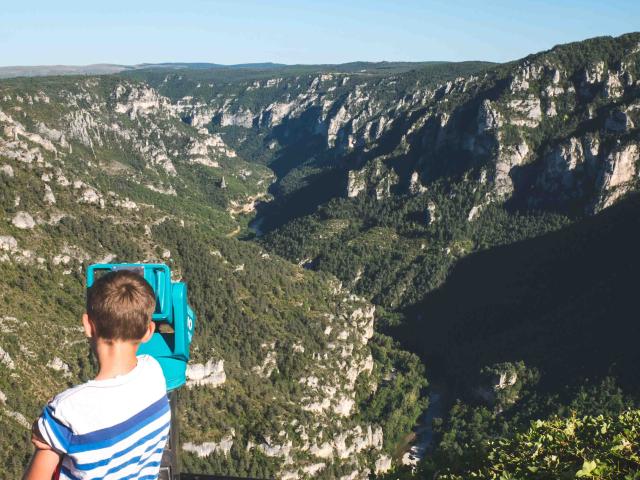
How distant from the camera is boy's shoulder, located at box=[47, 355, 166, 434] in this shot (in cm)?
633

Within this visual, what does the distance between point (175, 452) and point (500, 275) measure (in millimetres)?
180613

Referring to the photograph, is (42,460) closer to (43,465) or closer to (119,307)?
(43,465)

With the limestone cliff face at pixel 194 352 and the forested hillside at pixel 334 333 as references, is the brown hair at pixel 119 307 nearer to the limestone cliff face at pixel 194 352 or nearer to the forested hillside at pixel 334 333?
the forested hillside at pixel 334 333

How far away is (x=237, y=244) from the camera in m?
178

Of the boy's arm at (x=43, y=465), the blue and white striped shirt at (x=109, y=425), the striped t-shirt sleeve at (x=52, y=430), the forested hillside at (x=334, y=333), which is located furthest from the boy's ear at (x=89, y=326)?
the forested hillside at (x=334, y=333)

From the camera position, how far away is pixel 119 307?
22.4ft

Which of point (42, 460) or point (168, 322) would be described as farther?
point (168, 322)

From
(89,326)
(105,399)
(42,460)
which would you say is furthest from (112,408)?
(89,326)

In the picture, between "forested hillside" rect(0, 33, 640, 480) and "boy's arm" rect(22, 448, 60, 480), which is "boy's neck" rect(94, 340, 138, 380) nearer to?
"boy's arm" rect(22, 448, 60, 480)

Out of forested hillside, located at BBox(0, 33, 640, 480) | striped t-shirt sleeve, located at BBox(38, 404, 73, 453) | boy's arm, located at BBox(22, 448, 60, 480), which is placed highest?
striped t-shirt sleeve, located at BBox(38, 404, 73, 453)

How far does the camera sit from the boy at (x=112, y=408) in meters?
6.36

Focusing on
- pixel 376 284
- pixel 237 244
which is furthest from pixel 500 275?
pixel 237 244

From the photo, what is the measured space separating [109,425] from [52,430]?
580 mm

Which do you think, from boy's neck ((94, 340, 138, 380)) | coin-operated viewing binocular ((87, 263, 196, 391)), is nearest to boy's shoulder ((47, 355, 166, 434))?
boy's neck ((94, 340, 138, 380))
